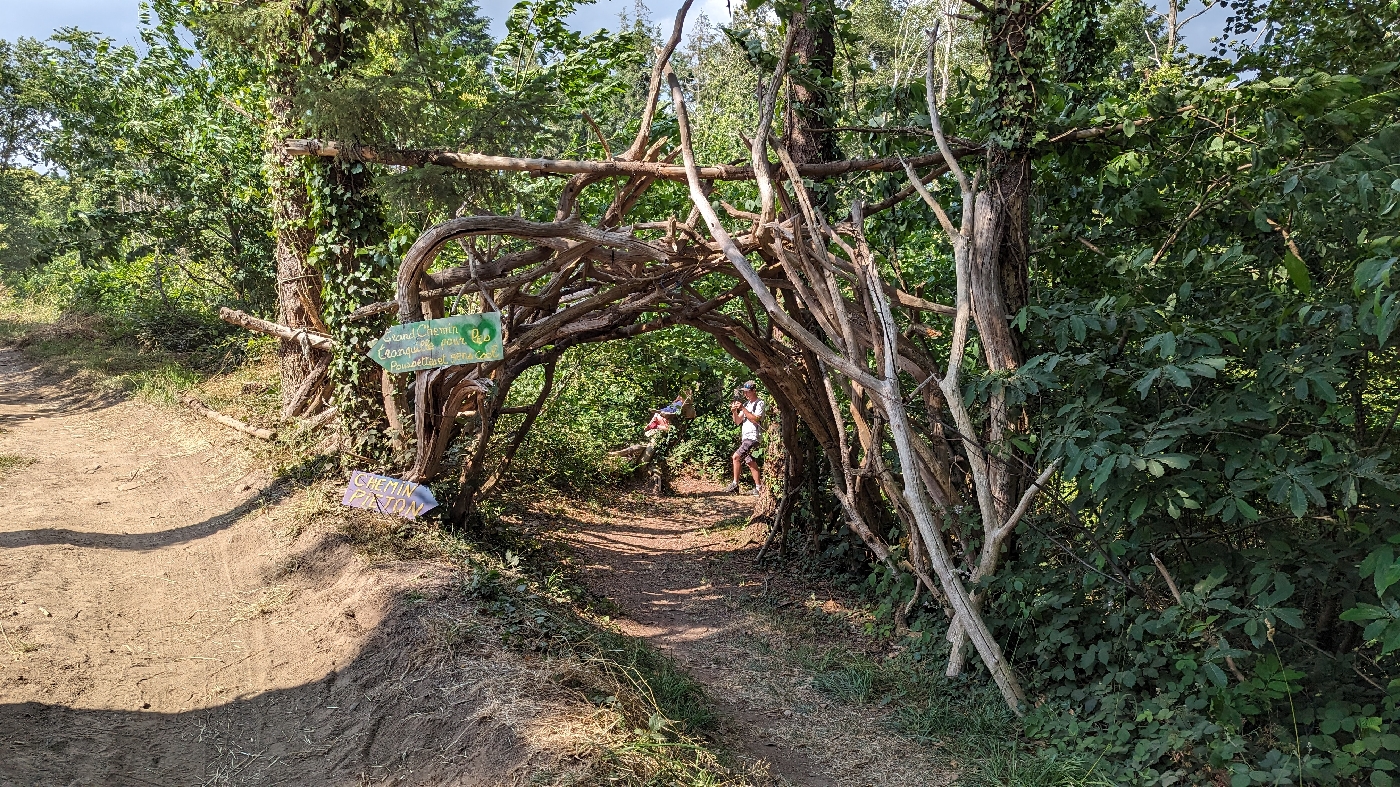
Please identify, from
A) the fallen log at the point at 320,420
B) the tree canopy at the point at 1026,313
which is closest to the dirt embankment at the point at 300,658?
the fallen log at the point at 320,420

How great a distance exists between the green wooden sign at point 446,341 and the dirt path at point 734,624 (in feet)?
8.12

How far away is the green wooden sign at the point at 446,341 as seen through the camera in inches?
197

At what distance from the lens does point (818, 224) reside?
16.7 feet

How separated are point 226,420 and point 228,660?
541cm

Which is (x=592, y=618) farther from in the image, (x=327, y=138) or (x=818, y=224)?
(x=327, y=138)

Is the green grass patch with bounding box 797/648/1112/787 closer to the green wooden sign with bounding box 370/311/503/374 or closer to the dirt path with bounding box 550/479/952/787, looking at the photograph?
the dirt path with bounding box 550/479/952/787

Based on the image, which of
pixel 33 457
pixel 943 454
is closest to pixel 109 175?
pixel 33 457

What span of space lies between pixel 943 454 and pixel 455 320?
332 centimetres

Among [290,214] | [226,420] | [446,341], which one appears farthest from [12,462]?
[446,341]

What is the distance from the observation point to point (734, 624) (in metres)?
6.20

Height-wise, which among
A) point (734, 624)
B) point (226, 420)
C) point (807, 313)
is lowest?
point (734, 624)

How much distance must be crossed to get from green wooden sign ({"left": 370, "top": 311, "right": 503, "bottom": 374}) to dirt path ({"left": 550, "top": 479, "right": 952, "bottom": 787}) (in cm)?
247

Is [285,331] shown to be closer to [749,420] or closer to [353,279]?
[353,279]

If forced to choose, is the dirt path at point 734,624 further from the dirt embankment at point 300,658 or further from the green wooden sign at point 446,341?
the green wooden sign at point 446,341
